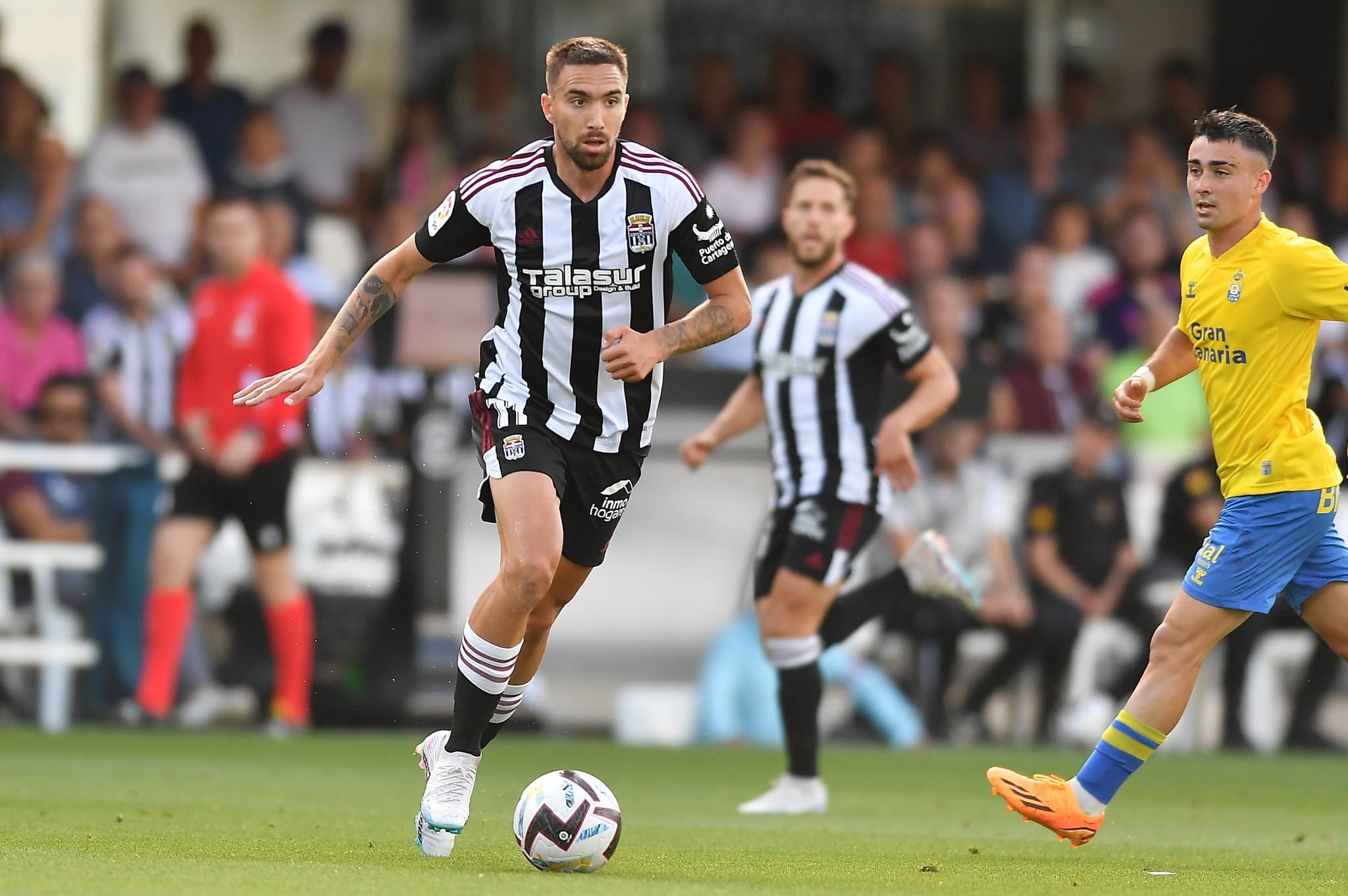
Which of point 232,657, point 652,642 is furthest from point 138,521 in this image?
point 652,642

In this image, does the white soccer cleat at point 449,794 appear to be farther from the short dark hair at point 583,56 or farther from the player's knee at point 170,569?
the player's knee at point 170,569

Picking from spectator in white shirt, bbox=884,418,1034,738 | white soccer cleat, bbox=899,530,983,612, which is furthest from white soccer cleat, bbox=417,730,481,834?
spectator in white shirt, bbox=884,418,1034,738

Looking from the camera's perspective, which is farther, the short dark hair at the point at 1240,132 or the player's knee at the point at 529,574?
the short dark hair at the point at 1240,132

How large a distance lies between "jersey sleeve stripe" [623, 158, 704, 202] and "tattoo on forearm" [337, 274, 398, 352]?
82 cm

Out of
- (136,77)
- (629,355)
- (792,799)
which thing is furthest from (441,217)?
(136,77)

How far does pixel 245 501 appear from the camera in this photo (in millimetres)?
10789

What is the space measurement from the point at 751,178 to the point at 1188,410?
352 centimetres

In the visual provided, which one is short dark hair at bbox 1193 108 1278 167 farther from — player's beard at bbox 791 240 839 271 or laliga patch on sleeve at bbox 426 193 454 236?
player's beard at bbox 791 240 839 271

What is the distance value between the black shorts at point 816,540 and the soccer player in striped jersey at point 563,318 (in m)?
2.05

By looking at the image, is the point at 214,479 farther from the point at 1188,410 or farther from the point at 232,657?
the point at 1188,410

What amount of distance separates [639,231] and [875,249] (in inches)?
318

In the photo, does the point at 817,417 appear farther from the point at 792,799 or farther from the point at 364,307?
the point at 364,307

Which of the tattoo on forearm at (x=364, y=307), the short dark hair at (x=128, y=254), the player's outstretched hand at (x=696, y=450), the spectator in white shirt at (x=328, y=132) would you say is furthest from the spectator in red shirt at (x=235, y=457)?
the tattoo on forearm at (x=364, y=307)

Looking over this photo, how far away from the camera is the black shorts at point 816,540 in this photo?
26.2 ft
